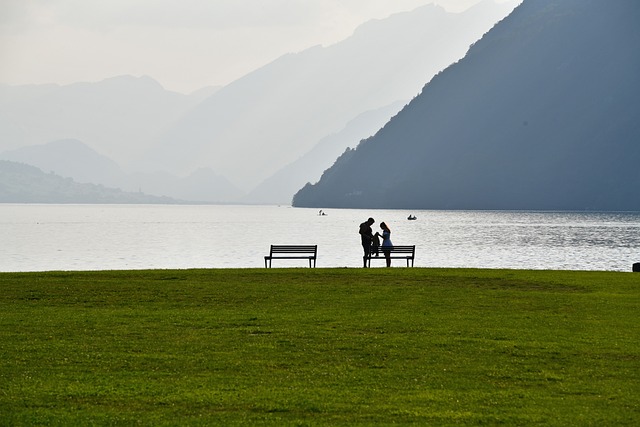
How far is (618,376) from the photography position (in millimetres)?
16688

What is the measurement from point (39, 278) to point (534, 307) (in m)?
17.9

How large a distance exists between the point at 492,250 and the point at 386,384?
84.5 m

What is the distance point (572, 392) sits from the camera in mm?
15523

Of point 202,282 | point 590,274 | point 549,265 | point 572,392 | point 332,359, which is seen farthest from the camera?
point 549,265

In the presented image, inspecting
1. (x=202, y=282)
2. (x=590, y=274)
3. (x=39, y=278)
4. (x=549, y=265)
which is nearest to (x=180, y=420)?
(x=202, y=282)

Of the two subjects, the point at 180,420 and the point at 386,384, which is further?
the point at 386,384

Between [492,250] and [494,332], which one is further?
[492,250]

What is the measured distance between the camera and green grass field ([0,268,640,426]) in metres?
14.2

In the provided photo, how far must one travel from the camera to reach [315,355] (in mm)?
18359

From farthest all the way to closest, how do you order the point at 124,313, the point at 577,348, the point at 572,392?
the point at 124,313 → the point at 577,348 → the point at 572,392

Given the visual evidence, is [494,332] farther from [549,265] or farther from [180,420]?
[549,265]

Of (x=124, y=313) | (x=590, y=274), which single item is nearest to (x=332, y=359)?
(x=124, y=313)

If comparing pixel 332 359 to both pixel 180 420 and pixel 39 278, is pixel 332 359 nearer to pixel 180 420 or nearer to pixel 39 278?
pixel 180 420

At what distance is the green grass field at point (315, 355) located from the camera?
14.2 metres
